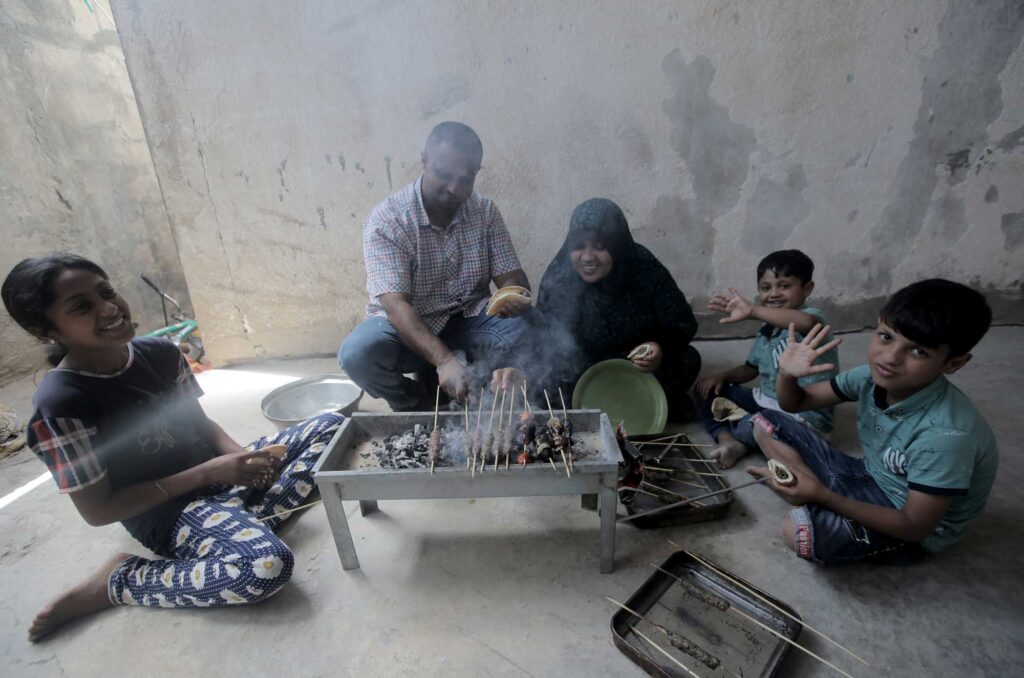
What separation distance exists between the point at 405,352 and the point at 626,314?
1692 mm

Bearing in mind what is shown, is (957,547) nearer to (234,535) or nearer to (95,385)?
(234,535)

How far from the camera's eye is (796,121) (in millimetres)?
4184

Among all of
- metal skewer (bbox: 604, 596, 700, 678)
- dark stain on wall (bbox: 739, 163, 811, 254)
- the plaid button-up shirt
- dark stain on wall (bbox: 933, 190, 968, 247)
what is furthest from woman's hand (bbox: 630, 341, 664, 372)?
dark stain on wall (bbox: 933, 190, 968, 247)

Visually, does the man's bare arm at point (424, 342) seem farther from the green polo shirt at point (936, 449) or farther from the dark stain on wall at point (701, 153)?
the dark stain on wall at point (701, 153)

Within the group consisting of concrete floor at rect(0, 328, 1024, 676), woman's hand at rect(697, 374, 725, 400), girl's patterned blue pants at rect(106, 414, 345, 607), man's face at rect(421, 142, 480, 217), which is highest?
man's face at rect(421, 142, 480, 217)

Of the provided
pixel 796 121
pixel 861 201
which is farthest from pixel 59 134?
pixel 861 201

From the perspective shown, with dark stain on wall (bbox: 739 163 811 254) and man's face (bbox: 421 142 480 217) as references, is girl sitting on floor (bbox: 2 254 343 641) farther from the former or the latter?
dark stain on wall (bbox: 739 163 811 254)

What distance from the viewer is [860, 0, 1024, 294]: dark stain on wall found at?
3902 millimetres

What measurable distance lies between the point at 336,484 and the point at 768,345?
9.35 feet

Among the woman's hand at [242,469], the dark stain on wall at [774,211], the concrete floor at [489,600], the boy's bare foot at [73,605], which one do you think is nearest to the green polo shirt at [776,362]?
the concrete floor at [489,600]

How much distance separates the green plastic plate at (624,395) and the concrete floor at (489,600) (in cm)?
79

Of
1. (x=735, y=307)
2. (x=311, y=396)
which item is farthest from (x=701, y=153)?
(x=311, y=396)

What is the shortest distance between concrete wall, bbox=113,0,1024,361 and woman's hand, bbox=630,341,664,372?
1760 mm

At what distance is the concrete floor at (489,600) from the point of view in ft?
6.34
